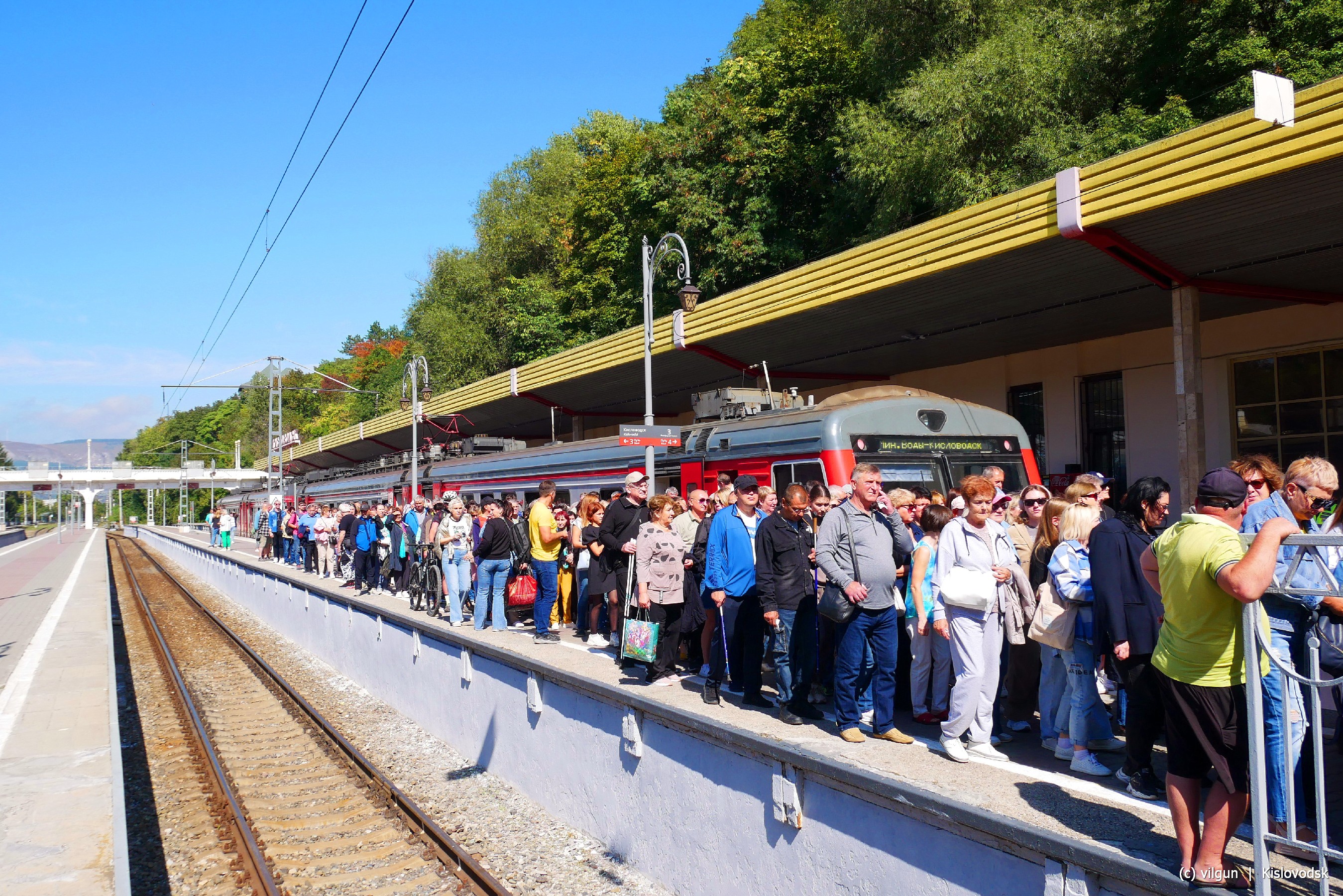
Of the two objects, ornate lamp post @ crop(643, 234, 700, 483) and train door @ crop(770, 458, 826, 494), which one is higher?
ornate lamp post @ crop(643, 234, 700, 483)

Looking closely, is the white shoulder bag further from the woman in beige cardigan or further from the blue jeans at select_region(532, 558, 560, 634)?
the blue jeans at select_region(532, 558, 560, 634)

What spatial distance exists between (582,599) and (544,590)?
31.8 inches

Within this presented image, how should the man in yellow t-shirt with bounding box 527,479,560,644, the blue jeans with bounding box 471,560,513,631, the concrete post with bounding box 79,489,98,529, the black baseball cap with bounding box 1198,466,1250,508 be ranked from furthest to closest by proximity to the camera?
the concrete post with bounding box 79,489,98,529
the blue jeans with bounding box 471,560,513,631
the man in yellow t-shirt with bounding box 527,479,560,644
the black baseball cap with bounding box 1198,466,1250,508

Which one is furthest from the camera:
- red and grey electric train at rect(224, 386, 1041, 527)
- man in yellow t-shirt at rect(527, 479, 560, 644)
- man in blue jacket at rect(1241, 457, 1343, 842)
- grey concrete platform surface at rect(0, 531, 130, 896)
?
red and grey electric train at rect(224, 386, 1041, 527)

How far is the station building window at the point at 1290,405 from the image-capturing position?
56.1ft

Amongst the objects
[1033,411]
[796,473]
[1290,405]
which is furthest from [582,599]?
[1033,411]

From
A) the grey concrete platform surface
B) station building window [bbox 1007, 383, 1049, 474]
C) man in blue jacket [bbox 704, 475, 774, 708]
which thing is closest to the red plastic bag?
the grey concrete platform surface

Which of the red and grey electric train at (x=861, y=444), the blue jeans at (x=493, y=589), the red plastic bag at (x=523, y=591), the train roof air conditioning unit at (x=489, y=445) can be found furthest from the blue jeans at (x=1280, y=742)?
the train roof air conditioning unit at (x=489, y=445)

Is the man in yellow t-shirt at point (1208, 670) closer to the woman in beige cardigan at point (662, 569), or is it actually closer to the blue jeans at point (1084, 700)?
the blue jeans at point (1084, 700)

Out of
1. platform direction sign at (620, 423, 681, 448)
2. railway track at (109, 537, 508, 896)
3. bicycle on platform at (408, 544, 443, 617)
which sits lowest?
railway track at (109, 537, 508, 896)

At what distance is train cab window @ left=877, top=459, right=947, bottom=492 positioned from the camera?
12.4m

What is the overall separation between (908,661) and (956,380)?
17.0 m

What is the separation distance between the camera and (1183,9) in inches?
953

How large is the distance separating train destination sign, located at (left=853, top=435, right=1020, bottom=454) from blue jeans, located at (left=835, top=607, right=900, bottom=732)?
544 centimetres
